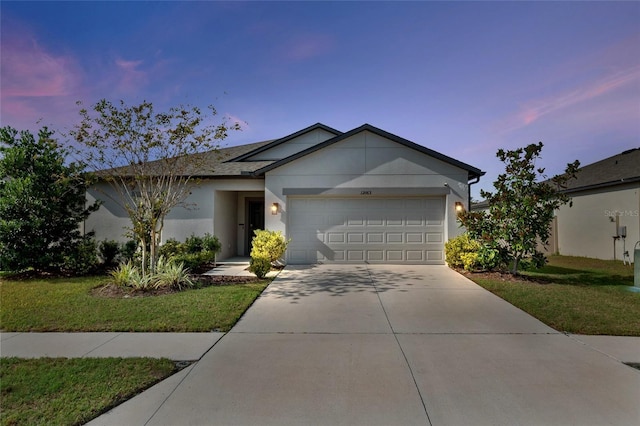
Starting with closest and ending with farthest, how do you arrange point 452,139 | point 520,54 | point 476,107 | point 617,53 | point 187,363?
point 187,363
point 617,53
point 520,54
point 476,107
point 452,139

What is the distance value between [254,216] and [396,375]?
11.4 metres

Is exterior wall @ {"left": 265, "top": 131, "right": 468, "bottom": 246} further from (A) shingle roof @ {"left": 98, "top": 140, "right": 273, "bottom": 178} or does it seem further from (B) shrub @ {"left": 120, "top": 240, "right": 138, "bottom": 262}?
(B) shrub @ {"left": 120, "top": 240, "right": 138, "bottom": 262}

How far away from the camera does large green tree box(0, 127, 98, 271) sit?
8516 mm

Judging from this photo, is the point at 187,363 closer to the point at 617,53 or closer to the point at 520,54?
the point at 520,54

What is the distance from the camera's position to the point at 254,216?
13961mm

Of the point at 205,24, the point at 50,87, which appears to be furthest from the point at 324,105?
the point at 50,87

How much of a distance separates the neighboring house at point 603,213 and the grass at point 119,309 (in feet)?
43.0

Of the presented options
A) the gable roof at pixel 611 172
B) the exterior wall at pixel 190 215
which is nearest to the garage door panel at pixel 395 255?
the exterior wall at pixel 190 215

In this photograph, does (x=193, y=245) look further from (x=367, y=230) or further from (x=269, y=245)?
(x=367, y=230)

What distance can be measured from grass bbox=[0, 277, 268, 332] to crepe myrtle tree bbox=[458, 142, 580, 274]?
674 cm

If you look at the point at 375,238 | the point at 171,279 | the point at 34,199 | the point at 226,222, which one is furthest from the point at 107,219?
the point at 375,238

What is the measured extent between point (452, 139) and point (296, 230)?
7803mm

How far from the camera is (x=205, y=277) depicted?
849 cm

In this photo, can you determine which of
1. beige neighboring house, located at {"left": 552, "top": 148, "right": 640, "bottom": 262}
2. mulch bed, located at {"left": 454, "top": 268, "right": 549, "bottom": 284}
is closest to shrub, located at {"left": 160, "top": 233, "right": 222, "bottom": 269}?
mulch bed, located at {"left": 454, "top": 268, "right": 549, "bottom": 284}
